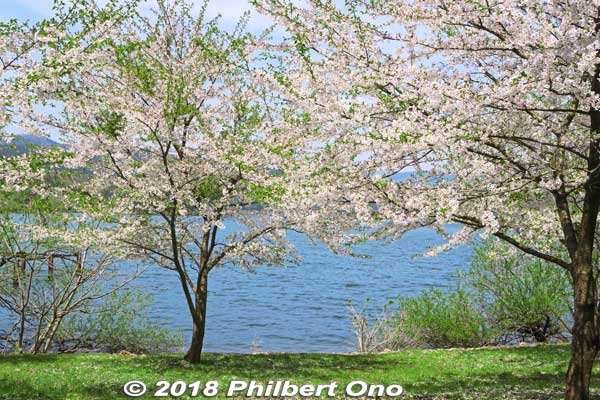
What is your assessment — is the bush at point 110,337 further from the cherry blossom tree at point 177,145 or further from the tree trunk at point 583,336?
the tree trunk at point 583,336

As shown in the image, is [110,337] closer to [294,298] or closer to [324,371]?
[324,371]

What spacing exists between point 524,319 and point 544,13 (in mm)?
12814

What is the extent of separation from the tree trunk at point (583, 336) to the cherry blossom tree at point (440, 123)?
14 mm

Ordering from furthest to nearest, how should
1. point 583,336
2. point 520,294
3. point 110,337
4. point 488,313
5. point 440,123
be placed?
point 488,313, point 110,337, point 520,294, point 583,336, point 440,123

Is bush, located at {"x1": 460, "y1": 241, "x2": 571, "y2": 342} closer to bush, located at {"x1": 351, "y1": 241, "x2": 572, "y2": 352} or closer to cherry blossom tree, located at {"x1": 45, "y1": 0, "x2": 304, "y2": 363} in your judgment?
bush, located at {"x1": 351, "y1": 241, "x2": 572, "y2": 352}

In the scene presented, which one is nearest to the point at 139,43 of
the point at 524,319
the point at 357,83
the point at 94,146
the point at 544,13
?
the point at 94,146

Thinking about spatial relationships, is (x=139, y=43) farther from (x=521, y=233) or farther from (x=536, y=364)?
(x=536, y=364)

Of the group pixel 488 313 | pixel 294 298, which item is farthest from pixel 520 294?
pixel 294 298

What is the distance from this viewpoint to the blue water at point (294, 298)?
23125 mm

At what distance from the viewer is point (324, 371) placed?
11930 mm

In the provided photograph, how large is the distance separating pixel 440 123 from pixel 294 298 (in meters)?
26.7

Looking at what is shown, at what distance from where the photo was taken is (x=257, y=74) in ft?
27.7

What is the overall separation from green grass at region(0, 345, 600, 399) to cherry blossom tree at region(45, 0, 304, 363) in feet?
4.88

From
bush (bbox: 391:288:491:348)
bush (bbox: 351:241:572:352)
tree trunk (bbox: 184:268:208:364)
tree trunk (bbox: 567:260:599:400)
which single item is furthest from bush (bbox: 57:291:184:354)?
tree trunk (bbox: 567:260:599:400)
